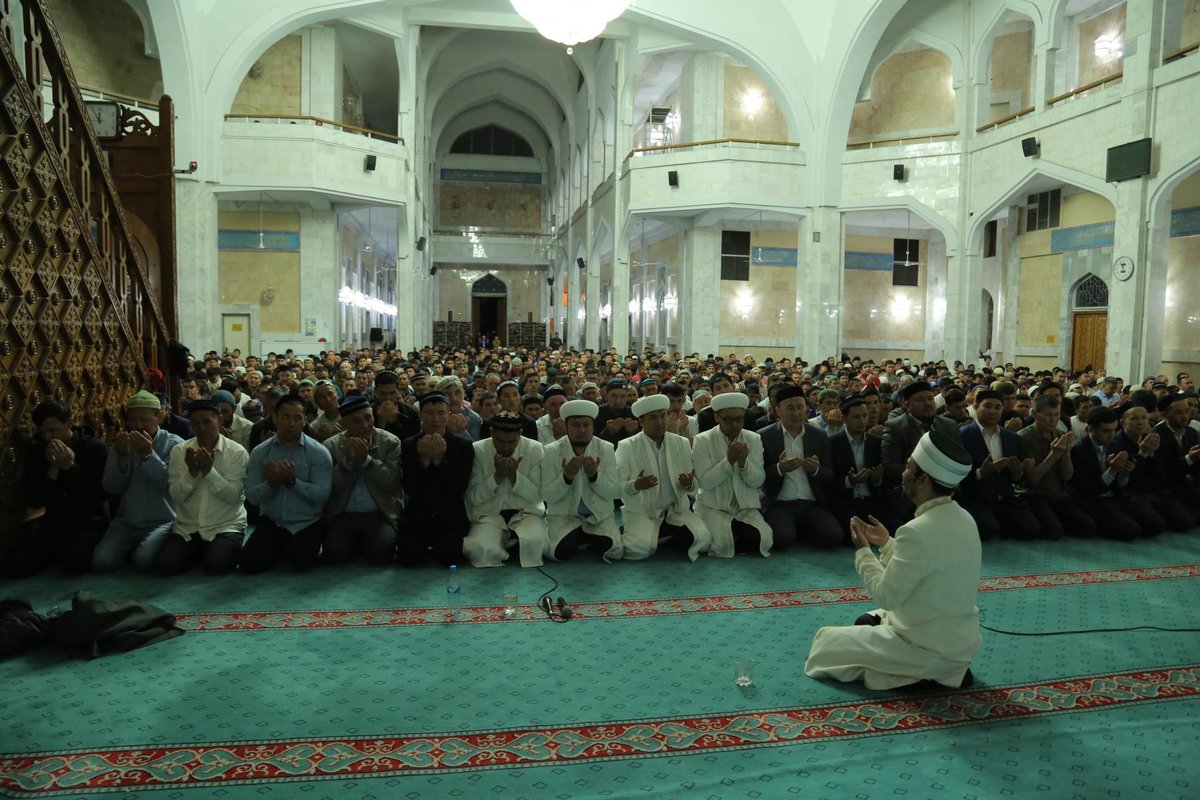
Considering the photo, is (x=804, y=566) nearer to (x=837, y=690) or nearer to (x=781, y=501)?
(x=781, y=501)

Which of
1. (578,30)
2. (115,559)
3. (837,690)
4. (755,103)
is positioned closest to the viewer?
(837,690)

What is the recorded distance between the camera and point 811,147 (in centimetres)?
1464

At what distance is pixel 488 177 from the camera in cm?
2922

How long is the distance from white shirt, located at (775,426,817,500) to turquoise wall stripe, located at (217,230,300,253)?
12250 millimetres

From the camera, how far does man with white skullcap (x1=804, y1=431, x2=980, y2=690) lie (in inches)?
98.6

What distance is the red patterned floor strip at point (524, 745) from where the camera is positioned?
85.8 inches

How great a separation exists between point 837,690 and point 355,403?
276cm

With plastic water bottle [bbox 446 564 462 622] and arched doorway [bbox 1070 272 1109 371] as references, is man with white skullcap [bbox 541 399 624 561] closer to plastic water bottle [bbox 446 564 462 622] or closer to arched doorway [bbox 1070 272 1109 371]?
plastic water bottle [bbox 446 564 462 622]

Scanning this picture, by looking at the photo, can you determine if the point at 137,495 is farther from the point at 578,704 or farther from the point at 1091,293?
the point at 1091,293

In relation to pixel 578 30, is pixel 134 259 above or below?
below

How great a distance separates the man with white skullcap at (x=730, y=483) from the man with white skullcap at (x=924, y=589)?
169 centimetres

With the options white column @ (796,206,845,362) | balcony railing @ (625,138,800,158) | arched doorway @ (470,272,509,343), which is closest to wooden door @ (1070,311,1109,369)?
white column @ (796,206,845,362)

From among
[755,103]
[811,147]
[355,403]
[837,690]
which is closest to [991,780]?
[837,690]

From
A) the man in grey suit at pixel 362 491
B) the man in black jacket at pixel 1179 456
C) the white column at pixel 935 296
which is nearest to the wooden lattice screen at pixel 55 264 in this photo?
the man in grey suit at pixel 362 491
